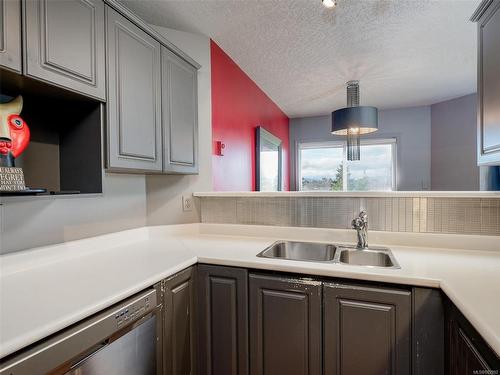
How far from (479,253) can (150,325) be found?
5.82 feet

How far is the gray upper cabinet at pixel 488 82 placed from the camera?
1.24 m

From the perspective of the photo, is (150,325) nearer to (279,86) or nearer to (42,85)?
(42,85)

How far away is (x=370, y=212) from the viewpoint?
181 centimetres

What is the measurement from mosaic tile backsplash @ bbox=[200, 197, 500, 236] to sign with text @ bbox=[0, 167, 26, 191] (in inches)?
48.6

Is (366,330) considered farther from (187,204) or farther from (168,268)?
(187,204)

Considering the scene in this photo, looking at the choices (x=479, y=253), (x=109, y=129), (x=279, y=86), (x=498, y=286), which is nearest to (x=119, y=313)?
(x=109, y=129)

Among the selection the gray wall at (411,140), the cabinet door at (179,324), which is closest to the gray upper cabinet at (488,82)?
the cabinet door at (179,324)

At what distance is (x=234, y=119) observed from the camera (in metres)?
2.74

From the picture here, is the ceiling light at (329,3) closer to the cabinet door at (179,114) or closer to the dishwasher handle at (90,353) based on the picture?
the cabinet door at (179,114)

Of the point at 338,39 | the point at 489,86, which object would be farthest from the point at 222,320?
the point at 338,39

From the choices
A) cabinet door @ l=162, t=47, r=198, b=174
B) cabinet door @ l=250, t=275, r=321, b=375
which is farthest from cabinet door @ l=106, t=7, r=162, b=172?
cabinet door @ l=250, t=275, r=321, b=375

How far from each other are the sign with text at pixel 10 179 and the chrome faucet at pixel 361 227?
1692 mm

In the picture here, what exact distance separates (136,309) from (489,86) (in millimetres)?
1892

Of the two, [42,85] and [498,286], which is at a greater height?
[42,85]
